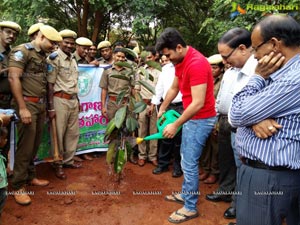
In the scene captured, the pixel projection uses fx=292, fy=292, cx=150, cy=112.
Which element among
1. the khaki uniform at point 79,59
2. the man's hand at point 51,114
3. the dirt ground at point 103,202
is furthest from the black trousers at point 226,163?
the khaki uniform at point 79,59

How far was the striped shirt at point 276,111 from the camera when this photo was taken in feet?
4.53

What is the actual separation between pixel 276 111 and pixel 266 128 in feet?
0.31

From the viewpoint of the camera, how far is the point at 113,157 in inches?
131

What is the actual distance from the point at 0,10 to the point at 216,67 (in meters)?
8.68

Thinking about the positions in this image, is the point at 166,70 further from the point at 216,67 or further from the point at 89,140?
the point at 89,140

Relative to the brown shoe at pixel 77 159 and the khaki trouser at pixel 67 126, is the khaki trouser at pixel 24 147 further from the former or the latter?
the brown shoe at pixel 77 159

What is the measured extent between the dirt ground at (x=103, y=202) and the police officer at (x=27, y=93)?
239 mm

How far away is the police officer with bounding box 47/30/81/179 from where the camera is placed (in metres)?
3.71

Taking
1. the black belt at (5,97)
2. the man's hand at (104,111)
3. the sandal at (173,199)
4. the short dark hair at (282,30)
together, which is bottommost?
the sandal at (173,199)

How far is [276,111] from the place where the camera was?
1403 mm

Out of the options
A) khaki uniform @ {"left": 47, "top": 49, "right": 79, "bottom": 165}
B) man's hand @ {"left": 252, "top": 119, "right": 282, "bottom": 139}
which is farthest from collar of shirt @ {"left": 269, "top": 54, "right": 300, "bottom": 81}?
khaki uniform @ {"left": 47, "top": 49, "right": 79, "bottom": 165}

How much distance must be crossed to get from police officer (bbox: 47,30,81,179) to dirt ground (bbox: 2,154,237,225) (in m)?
0.29

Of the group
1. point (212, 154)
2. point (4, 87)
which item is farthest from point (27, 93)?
A: point (212, 154)

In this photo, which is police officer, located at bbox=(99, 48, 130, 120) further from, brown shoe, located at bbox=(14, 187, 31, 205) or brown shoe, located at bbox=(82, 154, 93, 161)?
brown shoe, located at bbox=(14, 187, 31, 205)
